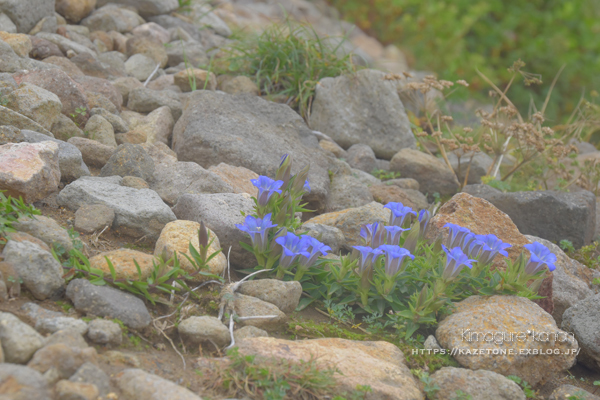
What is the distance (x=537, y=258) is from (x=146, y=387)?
6.58ft

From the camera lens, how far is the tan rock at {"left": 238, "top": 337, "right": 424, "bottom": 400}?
2.31 meters

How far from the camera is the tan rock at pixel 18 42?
4508 millimetres

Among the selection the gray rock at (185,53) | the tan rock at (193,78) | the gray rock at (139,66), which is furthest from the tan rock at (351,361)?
the gray rock at (185,53)

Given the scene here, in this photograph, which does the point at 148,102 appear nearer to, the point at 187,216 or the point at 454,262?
the point at 187,216

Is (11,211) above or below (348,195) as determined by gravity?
above

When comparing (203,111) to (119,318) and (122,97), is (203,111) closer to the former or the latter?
(122,97)

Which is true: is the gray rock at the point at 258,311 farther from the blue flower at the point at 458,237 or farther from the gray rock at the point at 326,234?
the blue flower at the point at 458,237

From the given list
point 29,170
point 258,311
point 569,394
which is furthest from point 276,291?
point 569,394

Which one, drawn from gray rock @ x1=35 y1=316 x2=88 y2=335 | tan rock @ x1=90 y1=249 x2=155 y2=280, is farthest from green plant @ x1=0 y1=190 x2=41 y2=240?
gray rock @ x1=35 y1=316 x2=88 y2=335

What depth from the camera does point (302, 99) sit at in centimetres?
592

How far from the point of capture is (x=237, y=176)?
3.98 metres

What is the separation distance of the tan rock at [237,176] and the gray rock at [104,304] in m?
1.55

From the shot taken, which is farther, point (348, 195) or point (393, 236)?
point (348, 195)

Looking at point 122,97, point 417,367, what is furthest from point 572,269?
point 122,97
